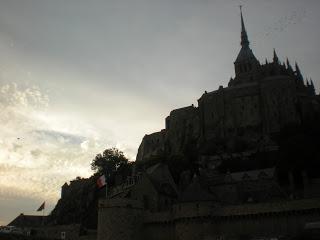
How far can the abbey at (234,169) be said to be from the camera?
47.7 m

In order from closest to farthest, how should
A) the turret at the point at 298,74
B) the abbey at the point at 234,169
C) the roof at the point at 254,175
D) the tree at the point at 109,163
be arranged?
the abbey at the point at 234,169
the roof at the point at 254,175
the tree at the point at 109,163
the turret at the point at 298,74

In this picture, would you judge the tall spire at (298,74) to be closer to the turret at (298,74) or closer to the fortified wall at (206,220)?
the turret at (298,74)

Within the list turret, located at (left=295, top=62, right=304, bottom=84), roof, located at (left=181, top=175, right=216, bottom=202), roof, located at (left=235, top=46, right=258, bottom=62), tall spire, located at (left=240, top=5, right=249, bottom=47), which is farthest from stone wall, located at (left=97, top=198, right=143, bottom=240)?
tall spire, located at (left=240, top=5, right=249, bottom=47)

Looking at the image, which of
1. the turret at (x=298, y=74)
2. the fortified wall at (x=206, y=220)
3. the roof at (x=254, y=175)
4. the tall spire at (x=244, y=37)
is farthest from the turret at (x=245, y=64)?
the fortified wall at (x=206, y=220)

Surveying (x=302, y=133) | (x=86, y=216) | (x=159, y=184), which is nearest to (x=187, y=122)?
(x=302, y=133)

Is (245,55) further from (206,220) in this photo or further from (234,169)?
(206,220)

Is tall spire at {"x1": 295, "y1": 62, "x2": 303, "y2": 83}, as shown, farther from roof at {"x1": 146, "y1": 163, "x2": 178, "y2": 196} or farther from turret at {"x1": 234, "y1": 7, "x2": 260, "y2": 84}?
roof at {"x1": 146, "y1": 163, "x2": 178, "y2": 196}

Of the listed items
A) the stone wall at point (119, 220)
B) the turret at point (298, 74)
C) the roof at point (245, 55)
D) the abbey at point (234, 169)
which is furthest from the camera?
the roof at point (245, 55)

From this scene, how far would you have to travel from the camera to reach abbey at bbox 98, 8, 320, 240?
4772 centimetres

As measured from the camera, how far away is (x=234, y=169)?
83.1 metres

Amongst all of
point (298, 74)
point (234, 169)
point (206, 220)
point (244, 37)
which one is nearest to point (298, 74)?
point (298, 74)

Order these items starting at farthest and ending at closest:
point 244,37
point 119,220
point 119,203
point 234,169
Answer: point 244,37
point 234,169
point 119,203
point 119,220

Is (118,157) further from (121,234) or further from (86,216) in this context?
(121,234)

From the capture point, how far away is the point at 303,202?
45031 millimetres
